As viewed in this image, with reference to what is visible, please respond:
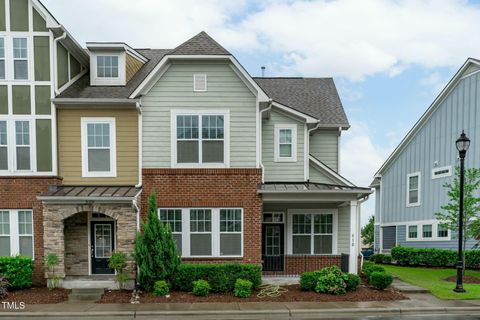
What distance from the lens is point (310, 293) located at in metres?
12.5

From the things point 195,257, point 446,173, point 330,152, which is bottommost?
point 195,257

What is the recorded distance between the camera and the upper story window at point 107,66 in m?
15.6

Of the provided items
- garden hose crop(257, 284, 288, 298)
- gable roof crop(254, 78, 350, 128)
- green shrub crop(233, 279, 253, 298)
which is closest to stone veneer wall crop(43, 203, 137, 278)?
green shrub crop(233, 279, 253, 298)

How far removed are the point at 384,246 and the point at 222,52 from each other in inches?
775

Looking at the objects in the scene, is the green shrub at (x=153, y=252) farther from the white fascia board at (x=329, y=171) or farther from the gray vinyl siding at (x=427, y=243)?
the gray vinyl siding at (x=427, y=243)

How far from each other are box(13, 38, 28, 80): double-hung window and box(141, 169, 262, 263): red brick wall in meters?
5.82

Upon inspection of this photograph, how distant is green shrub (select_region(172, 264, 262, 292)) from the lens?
1255cm

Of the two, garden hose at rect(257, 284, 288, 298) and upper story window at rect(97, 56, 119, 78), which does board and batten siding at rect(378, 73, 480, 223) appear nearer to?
garden hose at rect(257, 284, 288, 298)

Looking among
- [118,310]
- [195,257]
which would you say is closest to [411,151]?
[195,257]

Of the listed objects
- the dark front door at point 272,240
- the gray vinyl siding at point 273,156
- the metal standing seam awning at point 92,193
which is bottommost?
the dark front door at point 272,240

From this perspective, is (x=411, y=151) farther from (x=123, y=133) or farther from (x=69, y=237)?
(x=69, y=237)

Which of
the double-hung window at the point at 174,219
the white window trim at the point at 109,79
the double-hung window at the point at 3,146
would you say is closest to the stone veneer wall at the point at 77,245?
the double-hung window at the point at 3,146

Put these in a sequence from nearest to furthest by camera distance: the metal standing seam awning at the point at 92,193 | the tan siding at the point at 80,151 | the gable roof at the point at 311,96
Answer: the metal standing seam awning at the point at 92,193
the tan siding at the point at 80,151
the gable roof at the point at 311,96

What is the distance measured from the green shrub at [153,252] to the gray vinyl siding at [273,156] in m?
5.19
